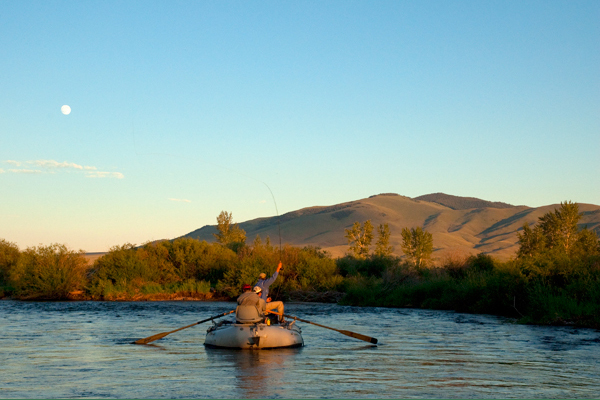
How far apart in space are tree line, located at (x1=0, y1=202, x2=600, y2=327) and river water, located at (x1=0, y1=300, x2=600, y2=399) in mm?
3842

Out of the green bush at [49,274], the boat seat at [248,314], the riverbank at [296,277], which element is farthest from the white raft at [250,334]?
the green bush at [49,274]

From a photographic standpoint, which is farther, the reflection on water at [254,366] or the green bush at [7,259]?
the green bush at [7,259]

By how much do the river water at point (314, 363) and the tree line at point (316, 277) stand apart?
384 centimetres

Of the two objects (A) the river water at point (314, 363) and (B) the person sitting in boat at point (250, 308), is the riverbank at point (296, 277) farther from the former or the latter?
(B) the person sitting in boat at point (250, 308)

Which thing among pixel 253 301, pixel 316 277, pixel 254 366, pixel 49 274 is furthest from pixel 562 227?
pixel 254 366

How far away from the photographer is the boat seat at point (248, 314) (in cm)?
2017

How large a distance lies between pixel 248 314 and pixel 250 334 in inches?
27.2

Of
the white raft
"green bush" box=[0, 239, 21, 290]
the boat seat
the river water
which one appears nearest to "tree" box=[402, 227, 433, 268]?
"green bush" box=[0, 239, 21, 290]

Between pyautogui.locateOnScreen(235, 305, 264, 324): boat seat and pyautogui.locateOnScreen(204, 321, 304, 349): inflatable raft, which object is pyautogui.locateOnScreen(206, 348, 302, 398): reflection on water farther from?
pyautogui.locateOnScreen(235, 305, 264, 324): boat seat

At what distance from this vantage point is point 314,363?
708 inches

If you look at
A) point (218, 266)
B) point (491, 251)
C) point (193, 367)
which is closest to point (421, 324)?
point (193, 367)

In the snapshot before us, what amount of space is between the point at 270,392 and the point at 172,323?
17305 mm

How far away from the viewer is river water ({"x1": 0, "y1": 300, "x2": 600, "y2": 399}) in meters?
14.0

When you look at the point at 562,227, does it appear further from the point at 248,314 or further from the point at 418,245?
the point at 248,314
